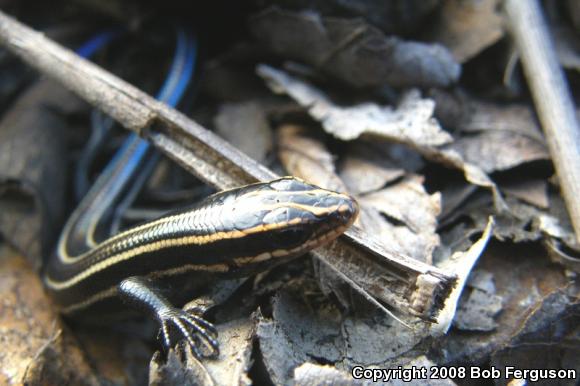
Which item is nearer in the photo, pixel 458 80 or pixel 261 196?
pixel 261 196

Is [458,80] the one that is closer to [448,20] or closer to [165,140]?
[448,20]

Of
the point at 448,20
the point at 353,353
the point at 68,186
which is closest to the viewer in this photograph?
the point at 353,353

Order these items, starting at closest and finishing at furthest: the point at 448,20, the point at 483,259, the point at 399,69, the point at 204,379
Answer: the point at 204,379 → the point at 483,259 → the point at 399,69 → the point at 448,20

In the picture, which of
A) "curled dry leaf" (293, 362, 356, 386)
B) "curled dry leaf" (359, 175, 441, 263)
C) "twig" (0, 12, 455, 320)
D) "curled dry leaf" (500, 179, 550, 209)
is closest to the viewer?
"curled dry leaf" (293, 362, 356, 386)

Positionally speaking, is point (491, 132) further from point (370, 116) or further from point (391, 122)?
point (370, 116)

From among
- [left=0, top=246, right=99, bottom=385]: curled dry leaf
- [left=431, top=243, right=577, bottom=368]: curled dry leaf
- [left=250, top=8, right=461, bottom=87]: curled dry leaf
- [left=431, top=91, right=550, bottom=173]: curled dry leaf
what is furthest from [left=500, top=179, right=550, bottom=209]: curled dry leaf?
[left=0, top=246, right=99, bottom=385]: curled dry leaf

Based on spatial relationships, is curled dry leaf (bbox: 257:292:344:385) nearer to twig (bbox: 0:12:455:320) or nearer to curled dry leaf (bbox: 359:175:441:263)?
twig (bbox: 0:12:455:320)

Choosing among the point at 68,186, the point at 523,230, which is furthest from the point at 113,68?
the point at 523,230
